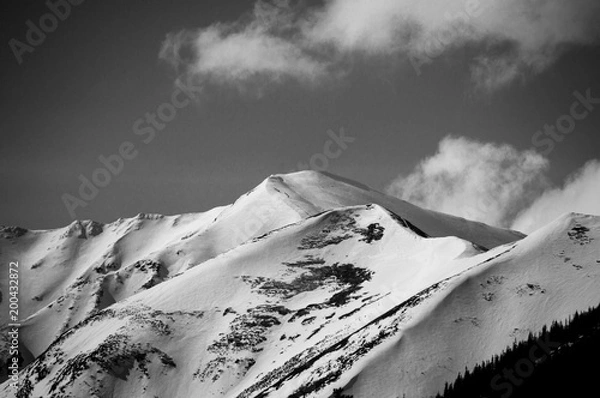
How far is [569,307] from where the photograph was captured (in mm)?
79562

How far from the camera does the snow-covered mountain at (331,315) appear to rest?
77875mm

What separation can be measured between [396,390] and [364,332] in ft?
57.4

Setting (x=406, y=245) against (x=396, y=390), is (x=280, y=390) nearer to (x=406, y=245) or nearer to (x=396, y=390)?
(x=396, y=390)

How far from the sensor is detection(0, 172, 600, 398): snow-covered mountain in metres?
77.9

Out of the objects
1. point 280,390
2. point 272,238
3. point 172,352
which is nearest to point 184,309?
point 172,352
